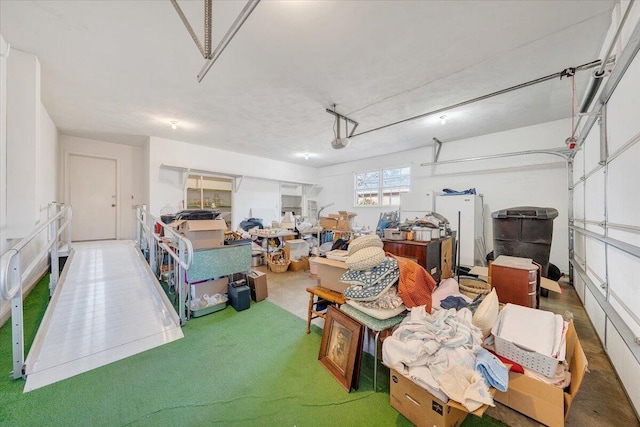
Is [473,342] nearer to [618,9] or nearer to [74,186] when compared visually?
[618,9]

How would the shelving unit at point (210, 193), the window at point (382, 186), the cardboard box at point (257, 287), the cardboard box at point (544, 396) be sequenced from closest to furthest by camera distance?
the cardboard box at point (544, 396)
the cardboard box at point (257, 287)
the shelving unit at point (210, 193)
the window at point (382, 186)

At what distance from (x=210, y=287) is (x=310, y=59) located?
3106 mm

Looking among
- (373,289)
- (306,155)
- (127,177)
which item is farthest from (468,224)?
(127,177)

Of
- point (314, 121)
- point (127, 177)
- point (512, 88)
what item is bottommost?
point (127, 177)

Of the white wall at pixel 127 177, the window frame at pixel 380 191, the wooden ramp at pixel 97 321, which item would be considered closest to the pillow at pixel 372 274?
the wooden ramp at pixel 97 321

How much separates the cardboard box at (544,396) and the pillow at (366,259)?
1.13 meters

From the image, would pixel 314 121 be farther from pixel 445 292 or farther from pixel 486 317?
pixel 486 317

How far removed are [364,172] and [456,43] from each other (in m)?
5.15

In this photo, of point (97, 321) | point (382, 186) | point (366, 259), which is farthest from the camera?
point (382, 186)

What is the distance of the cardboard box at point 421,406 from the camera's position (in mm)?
1313

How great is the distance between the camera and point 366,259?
6.46 ft

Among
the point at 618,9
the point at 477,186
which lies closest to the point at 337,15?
the point at 618,9

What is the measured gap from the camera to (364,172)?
7.42m

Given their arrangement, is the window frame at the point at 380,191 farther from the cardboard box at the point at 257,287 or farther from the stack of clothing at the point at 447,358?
the stack of clothing at the point at 447,358
